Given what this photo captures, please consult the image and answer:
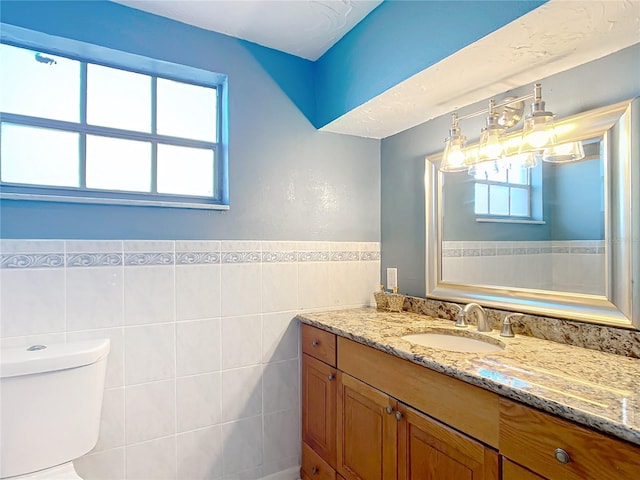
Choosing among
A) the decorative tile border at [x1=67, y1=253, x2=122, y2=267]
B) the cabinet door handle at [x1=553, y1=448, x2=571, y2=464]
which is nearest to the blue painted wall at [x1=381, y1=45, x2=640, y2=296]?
the cabinet door handle at [x1=553, y1=448, x2=571, y2=464]

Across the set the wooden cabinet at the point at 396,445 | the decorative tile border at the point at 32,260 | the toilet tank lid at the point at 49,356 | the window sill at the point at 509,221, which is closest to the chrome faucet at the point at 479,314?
the window sill at the point at 509,221

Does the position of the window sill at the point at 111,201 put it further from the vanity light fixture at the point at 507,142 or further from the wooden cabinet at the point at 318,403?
the vanity light fixture at the point at 507,142

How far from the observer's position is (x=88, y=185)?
5.19 feet

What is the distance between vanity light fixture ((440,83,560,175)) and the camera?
129cm

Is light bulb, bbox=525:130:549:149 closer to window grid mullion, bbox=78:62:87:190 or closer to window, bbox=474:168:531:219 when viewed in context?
window, bbox=474:168:531:219

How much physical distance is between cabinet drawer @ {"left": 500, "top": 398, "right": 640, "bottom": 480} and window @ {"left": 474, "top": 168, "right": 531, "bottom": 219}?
86 cm

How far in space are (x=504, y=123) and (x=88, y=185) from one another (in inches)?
70.3

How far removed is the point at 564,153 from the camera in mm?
1306

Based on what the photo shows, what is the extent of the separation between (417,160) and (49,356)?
1830mm

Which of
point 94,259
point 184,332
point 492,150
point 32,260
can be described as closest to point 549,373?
point 492,150

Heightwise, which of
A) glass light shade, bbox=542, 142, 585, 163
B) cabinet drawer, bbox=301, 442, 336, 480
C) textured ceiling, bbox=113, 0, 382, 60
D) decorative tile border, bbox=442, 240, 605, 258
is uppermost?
textured ceiling, bbox=113, 0, 382, 60

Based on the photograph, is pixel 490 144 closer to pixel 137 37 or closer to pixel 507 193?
pixel 507 193

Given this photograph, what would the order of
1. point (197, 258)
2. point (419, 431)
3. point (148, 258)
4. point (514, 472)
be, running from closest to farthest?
1. point (514, 472)
2. point (419, 431)
3. point (148, 258)
4. point (197, 258)

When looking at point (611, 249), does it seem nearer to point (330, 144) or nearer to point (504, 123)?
point (504, 123)
